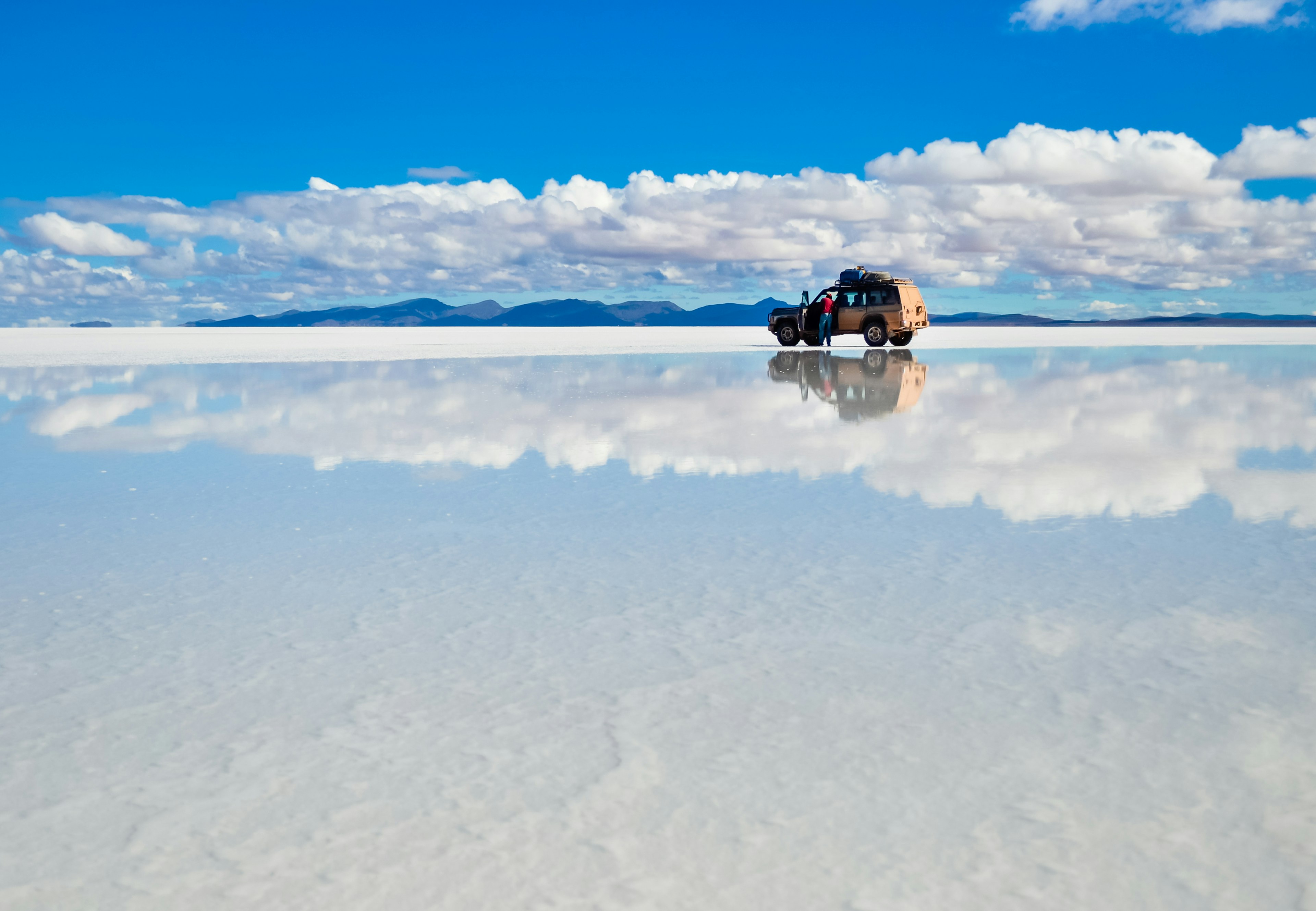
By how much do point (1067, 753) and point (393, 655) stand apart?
8.54 feet

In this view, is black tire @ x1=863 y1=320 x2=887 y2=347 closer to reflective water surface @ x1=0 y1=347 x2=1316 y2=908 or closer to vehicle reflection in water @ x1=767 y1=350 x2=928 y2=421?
vehicle reflection in water @ x1=767 y1=350 x2=928 y2=421

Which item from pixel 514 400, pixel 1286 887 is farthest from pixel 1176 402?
pixel 1286 887

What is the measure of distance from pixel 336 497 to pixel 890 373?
16330 mm

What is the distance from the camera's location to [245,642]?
457cm

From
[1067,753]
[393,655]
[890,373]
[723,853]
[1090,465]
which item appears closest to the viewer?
[723,853]

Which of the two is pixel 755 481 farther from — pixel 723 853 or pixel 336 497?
pixel 723 853

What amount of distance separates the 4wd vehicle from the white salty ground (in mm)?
4137

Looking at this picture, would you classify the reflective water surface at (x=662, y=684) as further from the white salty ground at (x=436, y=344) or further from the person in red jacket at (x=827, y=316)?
the person in red jacket at (x=827, y=316)

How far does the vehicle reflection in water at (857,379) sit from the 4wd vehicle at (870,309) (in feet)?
4.54

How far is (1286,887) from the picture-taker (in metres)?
2.62

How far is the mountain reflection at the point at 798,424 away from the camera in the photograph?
28.2ft

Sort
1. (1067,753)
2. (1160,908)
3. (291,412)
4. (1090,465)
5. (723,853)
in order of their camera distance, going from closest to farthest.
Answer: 1. (1160,908)
2. (723,853)
3. (1067,753)
4. (1090,465)
5. (291,412)

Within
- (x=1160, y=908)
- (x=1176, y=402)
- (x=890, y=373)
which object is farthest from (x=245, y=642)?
(x=890, y=373)

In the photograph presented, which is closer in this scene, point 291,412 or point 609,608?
point 609,608
